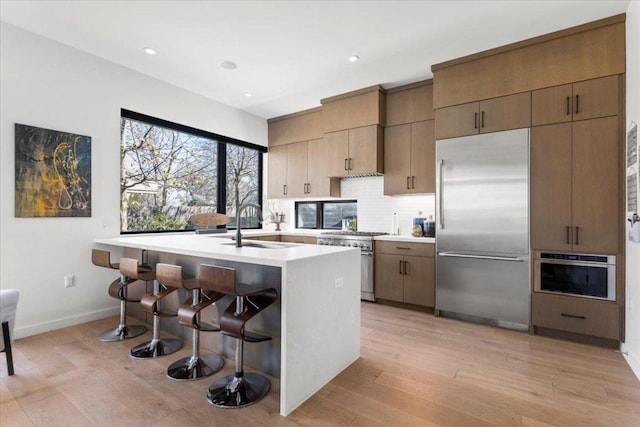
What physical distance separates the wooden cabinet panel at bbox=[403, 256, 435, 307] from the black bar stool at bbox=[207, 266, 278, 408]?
218cm

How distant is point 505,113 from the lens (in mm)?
3250

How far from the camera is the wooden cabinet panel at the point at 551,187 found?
296 centimetres

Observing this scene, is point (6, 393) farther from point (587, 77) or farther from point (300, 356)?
point (587, 77)

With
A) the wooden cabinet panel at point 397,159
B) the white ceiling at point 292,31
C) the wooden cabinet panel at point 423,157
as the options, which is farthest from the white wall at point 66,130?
the wooden cabinet panel at point 423,157

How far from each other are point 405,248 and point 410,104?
1.90m

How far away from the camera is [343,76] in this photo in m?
3.92

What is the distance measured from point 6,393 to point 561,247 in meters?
4.49

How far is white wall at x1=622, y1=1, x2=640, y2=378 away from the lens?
2.39 metres

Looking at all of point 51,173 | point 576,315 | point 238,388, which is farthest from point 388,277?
point 51,173

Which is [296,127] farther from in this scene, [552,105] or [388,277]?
[552,105]

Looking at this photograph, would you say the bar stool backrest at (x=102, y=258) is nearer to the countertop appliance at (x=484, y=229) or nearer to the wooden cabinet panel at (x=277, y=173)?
the wooden cabinet panel at (x=277, y=173)

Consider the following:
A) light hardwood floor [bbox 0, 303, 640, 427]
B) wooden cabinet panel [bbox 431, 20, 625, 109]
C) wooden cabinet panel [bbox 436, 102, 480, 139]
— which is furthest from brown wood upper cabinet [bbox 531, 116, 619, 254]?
light hardwood floor [bbox 0, 303, 640, 427]

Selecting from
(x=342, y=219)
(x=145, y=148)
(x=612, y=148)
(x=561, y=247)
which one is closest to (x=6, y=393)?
(x=145, y=148)

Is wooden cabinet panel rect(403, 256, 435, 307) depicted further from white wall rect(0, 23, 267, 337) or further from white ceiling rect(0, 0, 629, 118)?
white wall rect(0, 23, 267, 337)
